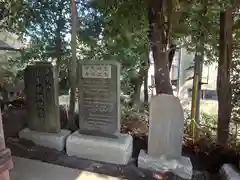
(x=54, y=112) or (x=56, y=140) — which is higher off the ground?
(x=54, y=112)

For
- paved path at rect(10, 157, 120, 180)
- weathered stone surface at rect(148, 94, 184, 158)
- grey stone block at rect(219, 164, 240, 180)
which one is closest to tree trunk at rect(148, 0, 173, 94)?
weathered stone surface at rect(148, 94, 184, 158)

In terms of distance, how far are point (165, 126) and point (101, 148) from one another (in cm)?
88

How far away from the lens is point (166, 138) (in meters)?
2.85

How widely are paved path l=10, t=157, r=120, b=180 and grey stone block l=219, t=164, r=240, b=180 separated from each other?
4.03 feet

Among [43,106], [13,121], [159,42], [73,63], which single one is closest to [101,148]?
[43,106]

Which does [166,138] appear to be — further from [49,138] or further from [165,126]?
[49,138]

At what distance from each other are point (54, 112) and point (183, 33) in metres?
2.55

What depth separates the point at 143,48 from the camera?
4.37 metres

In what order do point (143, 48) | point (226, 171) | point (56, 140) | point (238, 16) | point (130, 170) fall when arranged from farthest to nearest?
point (143, 48) → point (238, 16) → point (56, 140) → point (130, 170) → point (226, 171)

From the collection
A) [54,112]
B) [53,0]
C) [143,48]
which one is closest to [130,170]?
[54,112]

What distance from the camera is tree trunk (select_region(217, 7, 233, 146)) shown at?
10.4 ft

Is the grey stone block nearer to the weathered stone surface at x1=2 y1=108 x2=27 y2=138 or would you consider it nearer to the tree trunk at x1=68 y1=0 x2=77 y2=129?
the tree trunk at x1=68 y1=0 x2=77 y2=129

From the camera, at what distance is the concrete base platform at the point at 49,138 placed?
323 cm

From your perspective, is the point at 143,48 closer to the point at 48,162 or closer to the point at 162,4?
the point at 162,4
